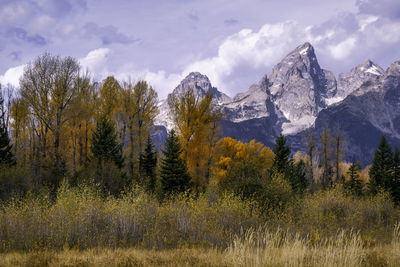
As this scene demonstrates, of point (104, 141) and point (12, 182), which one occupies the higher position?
point (104, 141)

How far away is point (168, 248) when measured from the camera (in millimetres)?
10734

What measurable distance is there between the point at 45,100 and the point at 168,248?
74.7 feet

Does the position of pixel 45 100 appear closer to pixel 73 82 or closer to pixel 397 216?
pixel 73 82

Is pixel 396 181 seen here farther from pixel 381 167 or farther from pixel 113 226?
pixel 113 226

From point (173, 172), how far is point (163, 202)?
36.2 ft

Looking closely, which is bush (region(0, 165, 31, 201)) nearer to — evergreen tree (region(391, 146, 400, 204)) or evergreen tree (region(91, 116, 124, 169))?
evergreen tree (region(91, 116, 124, 169))

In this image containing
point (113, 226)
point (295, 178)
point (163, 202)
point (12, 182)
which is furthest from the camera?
A: point (295, 178)

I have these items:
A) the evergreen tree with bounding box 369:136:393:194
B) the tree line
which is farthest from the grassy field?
the evergreen tree with bounding box 369:136:393:194

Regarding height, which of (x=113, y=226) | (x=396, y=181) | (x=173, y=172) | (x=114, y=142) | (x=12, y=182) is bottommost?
(x=113, y=226)

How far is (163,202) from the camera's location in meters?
16.7

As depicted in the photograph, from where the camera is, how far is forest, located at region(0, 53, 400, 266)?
8.57m

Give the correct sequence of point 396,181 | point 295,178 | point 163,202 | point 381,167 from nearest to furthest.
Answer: point 163,202, point 295,178, point 396,181, point 381,167

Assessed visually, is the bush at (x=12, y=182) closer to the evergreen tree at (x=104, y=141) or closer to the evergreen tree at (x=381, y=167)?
the evergreen tree at (x=104, y=141)

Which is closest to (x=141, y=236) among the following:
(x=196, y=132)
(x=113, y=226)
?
→ (x=113, y=226)
